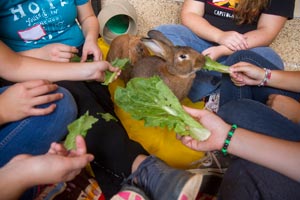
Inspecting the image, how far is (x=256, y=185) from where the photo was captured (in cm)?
71

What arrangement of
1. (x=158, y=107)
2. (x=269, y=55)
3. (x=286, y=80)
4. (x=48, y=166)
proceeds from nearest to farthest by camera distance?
(x=48, y=166)
(x=158, y=107)
(x=286, y=80)
(x=269, y=55)

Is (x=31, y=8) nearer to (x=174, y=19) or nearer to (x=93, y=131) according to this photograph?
(x=93, y=131)

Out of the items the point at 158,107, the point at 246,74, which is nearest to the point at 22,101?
the point at 158,107

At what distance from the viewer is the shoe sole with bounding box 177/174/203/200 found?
2.38 ft

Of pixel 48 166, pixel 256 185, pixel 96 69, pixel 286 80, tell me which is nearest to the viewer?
pixel 48 166

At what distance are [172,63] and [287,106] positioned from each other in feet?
1.29

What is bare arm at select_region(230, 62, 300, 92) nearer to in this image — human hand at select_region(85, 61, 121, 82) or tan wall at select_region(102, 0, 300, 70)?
human hand at select_region(85, 61, 121, 82)

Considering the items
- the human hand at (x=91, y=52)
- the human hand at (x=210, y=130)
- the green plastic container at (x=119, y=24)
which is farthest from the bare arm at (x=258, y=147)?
the green plastic container at (x=119, y=24)

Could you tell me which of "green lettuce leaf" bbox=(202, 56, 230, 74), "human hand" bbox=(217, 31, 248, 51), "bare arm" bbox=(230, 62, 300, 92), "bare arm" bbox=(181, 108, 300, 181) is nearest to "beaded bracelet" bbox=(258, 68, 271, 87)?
"bare arm" bbox=(230, 62, 300, 92)

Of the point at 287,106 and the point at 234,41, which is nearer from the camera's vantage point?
the point at 287,106

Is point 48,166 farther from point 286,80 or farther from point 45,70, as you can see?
point 286,80

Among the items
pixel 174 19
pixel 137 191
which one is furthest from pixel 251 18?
pixel 137 191

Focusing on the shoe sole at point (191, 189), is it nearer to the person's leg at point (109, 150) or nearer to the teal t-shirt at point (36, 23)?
the person's leg at point (109, 150)

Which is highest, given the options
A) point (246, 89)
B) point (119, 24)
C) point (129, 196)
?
point (119, 24)
